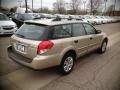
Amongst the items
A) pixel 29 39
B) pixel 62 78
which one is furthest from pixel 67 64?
pixel 29 39

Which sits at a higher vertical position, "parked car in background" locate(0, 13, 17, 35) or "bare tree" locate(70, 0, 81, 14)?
"bare tree" locate(70, 0, 81, 14)

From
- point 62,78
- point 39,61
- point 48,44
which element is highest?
point 48,44

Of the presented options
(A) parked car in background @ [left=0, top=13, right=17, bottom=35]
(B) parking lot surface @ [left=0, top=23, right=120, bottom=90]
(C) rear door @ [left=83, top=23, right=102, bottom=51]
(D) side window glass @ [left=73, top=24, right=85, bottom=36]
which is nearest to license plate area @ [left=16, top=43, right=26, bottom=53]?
(B) parking lot surface @ [left=0, top=23, right=120, bottom=90]

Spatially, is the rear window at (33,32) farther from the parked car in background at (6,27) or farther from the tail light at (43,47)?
the parked car in background at (6,27)

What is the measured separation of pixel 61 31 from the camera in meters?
4.07

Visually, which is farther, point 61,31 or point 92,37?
point 92,37

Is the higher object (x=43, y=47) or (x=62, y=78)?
(x=43, y=47)

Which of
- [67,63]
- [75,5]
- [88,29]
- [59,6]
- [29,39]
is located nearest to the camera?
[29,39]

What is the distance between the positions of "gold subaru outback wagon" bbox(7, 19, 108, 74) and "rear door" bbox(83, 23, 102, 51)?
0.43 meters

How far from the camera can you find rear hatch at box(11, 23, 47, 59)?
141 inches

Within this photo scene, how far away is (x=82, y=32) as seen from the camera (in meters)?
4.90

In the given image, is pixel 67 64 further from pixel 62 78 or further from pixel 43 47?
pixel 43 47

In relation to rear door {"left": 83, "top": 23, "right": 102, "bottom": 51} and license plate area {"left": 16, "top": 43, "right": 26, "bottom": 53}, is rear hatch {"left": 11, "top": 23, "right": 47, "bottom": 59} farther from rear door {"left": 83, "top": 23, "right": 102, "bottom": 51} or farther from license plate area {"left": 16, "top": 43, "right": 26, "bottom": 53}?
rear door {"left": 83, "top": 23, "right": 102, "bottom": 51}

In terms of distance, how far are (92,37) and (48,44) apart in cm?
234
